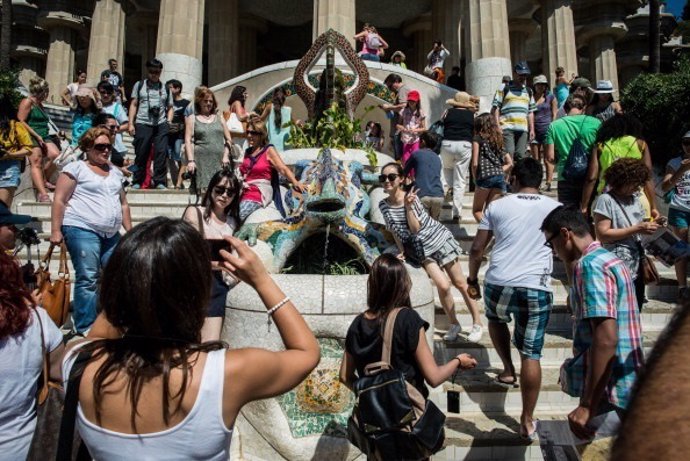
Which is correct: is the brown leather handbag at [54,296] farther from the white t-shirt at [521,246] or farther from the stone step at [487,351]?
the white t-shirt at [521,246]

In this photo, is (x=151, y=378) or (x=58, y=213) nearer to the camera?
(x=151, y=378)

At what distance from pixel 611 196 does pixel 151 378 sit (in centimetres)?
400

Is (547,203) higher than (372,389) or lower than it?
higher

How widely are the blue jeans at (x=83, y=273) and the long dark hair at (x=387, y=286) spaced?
2819 mm

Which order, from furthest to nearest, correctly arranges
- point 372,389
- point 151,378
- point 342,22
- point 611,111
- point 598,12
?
point 598,12 < point 342,22 < point 611,111 < point 372,389 < point 151,378

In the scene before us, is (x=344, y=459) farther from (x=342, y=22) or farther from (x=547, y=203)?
(x=342, y=22)

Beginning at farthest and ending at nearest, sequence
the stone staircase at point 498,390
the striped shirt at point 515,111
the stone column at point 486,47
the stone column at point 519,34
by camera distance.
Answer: the stone column at point 519,34 → the stone column at point 486,47 → the striped shirt at point 515,111 → the stone staircase at point 498,390

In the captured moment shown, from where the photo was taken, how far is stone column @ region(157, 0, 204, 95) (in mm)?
15703

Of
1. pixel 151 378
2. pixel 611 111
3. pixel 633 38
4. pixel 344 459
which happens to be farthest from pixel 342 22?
pixel 633 38

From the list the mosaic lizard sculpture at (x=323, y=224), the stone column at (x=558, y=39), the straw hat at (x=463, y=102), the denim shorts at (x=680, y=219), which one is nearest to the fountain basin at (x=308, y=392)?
the mosaic lizard sculpture at (x=323, y=224)

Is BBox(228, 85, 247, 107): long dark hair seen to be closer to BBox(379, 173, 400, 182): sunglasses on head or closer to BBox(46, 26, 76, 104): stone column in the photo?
BBox(379, 173, 400, 182): sunglasses on head

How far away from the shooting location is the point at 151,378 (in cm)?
163

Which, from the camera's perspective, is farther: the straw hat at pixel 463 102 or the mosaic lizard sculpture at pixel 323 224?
the straw hat at pixel 463 102

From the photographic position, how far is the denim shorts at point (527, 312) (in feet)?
13.5
